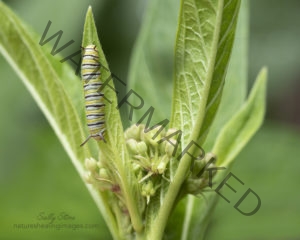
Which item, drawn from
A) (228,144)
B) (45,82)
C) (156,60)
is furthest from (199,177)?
(156,60)

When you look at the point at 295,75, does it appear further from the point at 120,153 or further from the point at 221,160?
the point at 120,153

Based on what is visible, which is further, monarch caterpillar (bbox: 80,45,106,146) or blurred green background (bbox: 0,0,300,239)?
blurred green background (bbox: 0,0,300,239)

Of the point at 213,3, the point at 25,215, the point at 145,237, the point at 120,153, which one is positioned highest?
the point at 213,3

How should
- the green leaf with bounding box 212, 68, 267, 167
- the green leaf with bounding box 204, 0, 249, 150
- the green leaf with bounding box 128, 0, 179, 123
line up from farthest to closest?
1. the green leaf with bounding box 128, 0, 179, 123
2. the green leaf with bounding box 204, 0, 249, 150
3. the green leaf with bounding box 212, 68, 267, 167

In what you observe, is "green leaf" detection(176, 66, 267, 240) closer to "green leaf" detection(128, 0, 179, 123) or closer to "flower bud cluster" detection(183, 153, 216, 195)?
"flower bud cluster" detection(183, 153, 216, 195)

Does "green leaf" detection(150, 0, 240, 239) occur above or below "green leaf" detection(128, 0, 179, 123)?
above

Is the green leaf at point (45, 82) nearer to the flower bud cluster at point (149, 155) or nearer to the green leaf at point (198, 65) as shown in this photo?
the flower bud cluster at point (149, 155)

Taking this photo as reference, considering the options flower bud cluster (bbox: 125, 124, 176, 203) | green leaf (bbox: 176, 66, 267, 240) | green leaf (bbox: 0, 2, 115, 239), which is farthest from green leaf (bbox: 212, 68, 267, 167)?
green leaf (bbox: 0, 2, 115, 239)

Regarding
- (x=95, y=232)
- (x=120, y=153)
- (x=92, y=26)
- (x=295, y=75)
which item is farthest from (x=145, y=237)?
(x=295, y=75)
